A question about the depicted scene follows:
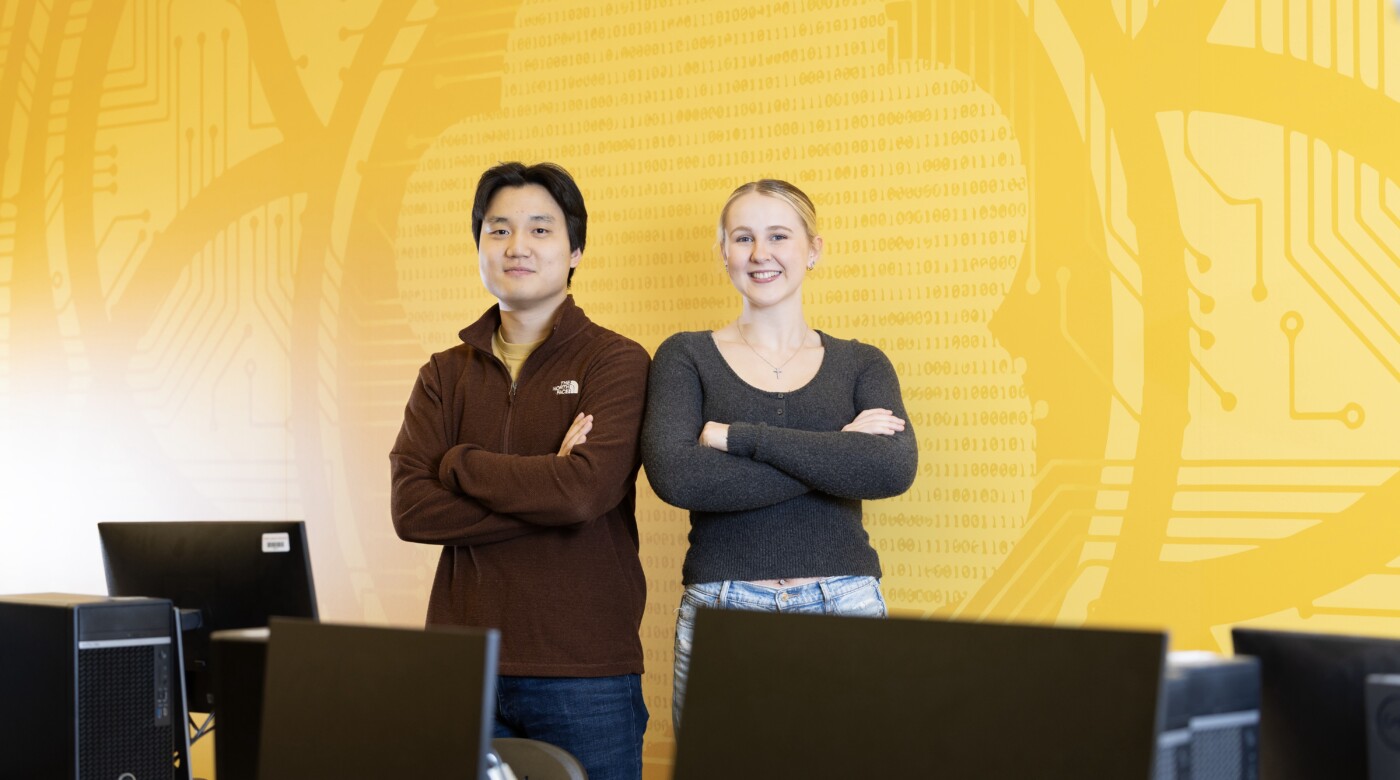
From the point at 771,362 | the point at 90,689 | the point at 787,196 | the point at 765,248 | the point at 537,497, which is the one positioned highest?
the point at 787,196

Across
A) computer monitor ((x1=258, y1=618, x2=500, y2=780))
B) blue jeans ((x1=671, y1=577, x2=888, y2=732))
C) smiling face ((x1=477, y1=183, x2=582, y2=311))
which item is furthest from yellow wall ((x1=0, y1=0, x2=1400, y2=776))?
computer monitor ((x1=258, y1=618, x2=500, y2=780))

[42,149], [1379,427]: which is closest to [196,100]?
[42,149]

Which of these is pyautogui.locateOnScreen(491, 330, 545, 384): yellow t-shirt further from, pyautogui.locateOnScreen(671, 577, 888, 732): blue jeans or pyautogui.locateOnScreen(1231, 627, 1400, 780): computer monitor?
pyautogui.locateOnScreen(1231, 627, 1400, 780): computer monitor

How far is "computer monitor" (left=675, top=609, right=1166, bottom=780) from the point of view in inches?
43.6

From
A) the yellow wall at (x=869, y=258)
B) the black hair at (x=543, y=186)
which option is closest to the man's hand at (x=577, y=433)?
the black hair at (x=543, y=186)

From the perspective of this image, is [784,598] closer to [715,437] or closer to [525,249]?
[715,437]

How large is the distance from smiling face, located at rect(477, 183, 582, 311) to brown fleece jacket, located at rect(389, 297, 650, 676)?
7cm

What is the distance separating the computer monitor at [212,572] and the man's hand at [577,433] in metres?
0.54

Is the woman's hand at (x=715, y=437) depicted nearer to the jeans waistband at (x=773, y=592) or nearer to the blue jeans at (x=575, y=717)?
the jeans waistband at (x=773, y=592)

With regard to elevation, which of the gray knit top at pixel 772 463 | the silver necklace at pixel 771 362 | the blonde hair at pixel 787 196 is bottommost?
the gray knit top at pixel 772 463

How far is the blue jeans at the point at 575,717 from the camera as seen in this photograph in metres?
2.47

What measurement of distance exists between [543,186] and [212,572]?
106 centimetres

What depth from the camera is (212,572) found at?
8.01 ft

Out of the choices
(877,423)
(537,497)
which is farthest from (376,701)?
(877,423)
